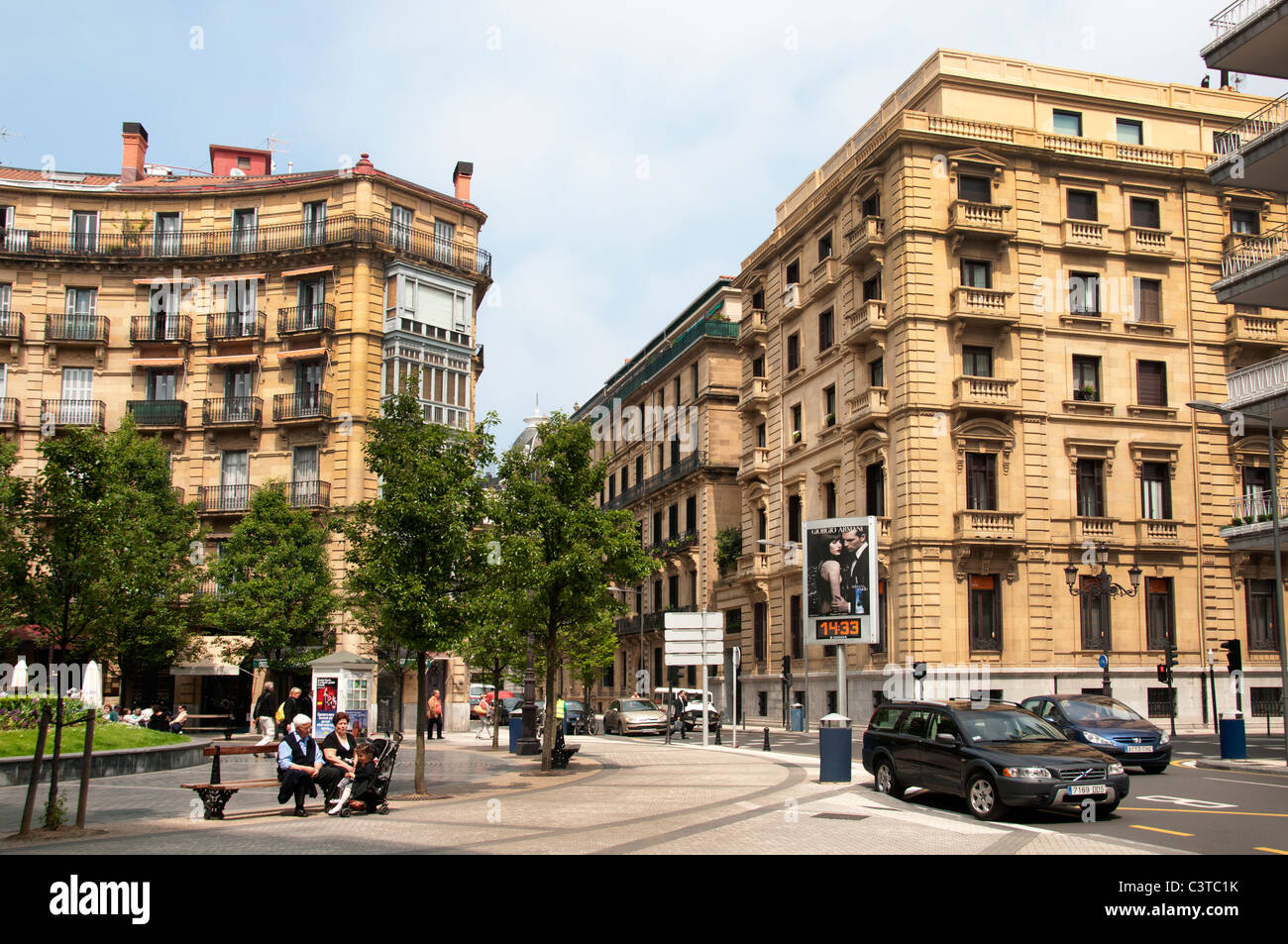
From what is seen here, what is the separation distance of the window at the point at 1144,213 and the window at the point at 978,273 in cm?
643

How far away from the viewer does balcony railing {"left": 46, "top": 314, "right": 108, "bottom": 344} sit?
4319cm

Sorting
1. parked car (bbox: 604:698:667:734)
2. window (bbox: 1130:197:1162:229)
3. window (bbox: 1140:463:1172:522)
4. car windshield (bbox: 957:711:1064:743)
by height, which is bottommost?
parked car (bbox: 604:698:667:734)

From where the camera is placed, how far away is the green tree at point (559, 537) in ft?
74.4

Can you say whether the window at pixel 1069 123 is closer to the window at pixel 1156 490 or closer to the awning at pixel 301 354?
the window at pixel 1156 490

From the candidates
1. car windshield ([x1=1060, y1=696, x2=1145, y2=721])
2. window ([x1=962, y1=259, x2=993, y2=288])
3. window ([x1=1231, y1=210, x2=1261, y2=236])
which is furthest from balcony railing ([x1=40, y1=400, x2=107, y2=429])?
window ([x1=1231, y1=210, x2=1261, y2=236])

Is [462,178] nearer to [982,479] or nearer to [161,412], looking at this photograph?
[161,412]

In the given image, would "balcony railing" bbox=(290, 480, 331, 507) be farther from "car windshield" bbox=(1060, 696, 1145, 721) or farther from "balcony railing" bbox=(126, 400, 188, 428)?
"car windshield" bbox=(1060, 696, 1145, 721)

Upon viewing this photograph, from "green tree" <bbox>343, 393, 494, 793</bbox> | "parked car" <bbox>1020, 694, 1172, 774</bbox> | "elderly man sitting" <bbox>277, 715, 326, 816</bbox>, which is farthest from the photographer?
"parked car" <bbox>1020, 694, 1172, 774</bbox>

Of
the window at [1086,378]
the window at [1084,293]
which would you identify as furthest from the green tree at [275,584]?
the window at [1084,293]

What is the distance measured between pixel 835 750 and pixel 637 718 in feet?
72.4

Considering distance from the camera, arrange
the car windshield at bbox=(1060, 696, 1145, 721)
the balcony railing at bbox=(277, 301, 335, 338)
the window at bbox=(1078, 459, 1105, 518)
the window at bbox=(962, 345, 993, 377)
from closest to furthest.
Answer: the car windshield at bbox=(1060, 696, 1145, 721)
the window at bbox=(962, 345, 993, 377)
the window at bbox=(1078, 459, 1105, 518)
the balcony railing at bbox=(277, 301, 335, 338)

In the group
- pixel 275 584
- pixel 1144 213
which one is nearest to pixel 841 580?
pixel 275 584

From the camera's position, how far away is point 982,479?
38.2 meters

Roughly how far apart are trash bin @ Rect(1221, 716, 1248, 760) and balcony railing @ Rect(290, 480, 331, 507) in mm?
31071
